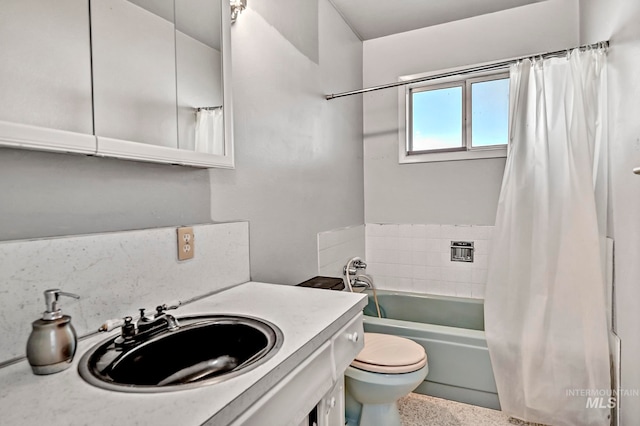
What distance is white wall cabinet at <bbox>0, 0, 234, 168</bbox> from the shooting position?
77cm

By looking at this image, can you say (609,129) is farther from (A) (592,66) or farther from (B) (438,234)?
(B) (438,234)

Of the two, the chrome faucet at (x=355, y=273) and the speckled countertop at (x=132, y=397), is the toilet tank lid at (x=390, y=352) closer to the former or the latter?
the chrome faucet at (x=355, y=273)

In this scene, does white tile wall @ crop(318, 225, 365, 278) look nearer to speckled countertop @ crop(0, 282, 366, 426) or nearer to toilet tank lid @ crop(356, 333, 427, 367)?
toilet tank lid @ crop(356, 333, 427, 367)

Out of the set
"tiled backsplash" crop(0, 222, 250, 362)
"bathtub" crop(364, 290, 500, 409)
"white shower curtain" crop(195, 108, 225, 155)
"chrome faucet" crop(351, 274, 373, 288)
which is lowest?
"bathtub" crop(364, 290, 500, 409)

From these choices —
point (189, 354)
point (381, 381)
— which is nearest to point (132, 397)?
point (189, 354)

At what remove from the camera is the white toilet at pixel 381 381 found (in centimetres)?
156

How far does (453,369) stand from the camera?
1984 mm

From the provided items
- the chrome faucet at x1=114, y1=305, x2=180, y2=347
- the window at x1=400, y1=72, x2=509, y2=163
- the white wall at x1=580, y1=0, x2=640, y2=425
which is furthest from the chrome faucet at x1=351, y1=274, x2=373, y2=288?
the chrome faucet at x1=114, y1=305, x2=180, y2=347

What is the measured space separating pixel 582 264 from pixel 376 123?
1.85m

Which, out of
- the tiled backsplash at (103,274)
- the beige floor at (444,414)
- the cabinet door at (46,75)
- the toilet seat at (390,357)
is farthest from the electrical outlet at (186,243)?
the beige floor at (444,414)

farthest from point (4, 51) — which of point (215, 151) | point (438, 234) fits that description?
point (438, 234)

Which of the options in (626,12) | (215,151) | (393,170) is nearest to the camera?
(215,151)

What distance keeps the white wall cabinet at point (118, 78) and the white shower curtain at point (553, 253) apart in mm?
1690

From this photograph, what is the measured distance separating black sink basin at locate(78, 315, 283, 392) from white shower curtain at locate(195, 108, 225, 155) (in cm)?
61
